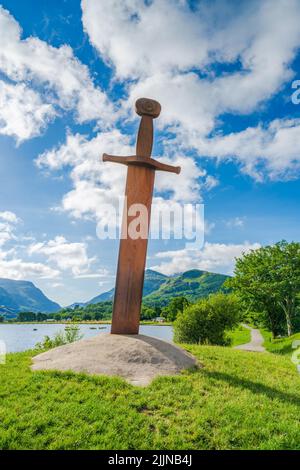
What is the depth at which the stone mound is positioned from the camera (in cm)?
816

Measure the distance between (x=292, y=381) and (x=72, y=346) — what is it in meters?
6.25

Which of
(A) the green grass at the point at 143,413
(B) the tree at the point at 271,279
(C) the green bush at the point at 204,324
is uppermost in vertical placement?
(B) the tree at the point at 271,279

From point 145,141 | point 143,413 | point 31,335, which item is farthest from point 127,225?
point 31,335

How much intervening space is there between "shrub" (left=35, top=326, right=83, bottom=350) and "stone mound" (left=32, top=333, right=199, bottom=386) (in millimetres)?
5588

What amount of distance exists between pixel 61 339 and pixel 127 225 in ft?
26.0

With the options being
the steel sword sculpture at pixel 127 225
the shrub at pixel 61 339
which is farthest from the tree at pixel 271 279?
the steel sword sculpture at pixel 127 225

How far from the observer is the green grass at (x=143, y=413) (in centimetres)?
529

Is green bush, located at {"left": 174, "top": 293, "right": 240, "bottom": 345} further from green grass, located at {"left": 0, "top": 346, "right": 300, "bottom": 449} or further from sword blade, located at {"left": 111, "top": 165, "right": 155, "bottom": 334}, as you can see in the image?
green grass, located at {"left": 0, "top": 346, "right": 300, "bottom": 449}

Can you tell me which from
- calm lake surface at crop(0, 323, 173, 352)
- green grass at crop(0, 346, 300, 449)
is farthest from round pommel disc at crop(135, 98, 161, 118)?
green grass at crop(0, 346, 300, 449)

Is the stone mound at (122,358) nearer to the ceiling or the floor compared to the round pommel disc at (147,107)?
nearer to the floor

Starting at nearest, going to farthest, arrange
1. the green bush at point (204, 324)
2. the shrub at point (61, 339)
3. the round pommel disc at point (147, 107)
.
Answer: the round pommel disc at point (147, 107) < the shrub at point (61, 339) < the green bush at point (204, 324)

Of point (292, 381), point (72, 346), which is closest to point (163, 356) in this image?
point (72, 346)

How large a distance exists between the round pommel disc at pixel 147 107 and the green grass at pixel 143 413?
26.9 feet

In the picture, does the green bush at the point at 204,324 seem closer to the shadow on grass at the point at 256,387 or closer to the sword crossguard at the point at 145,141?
the sword crossguard at the point at 145,141
